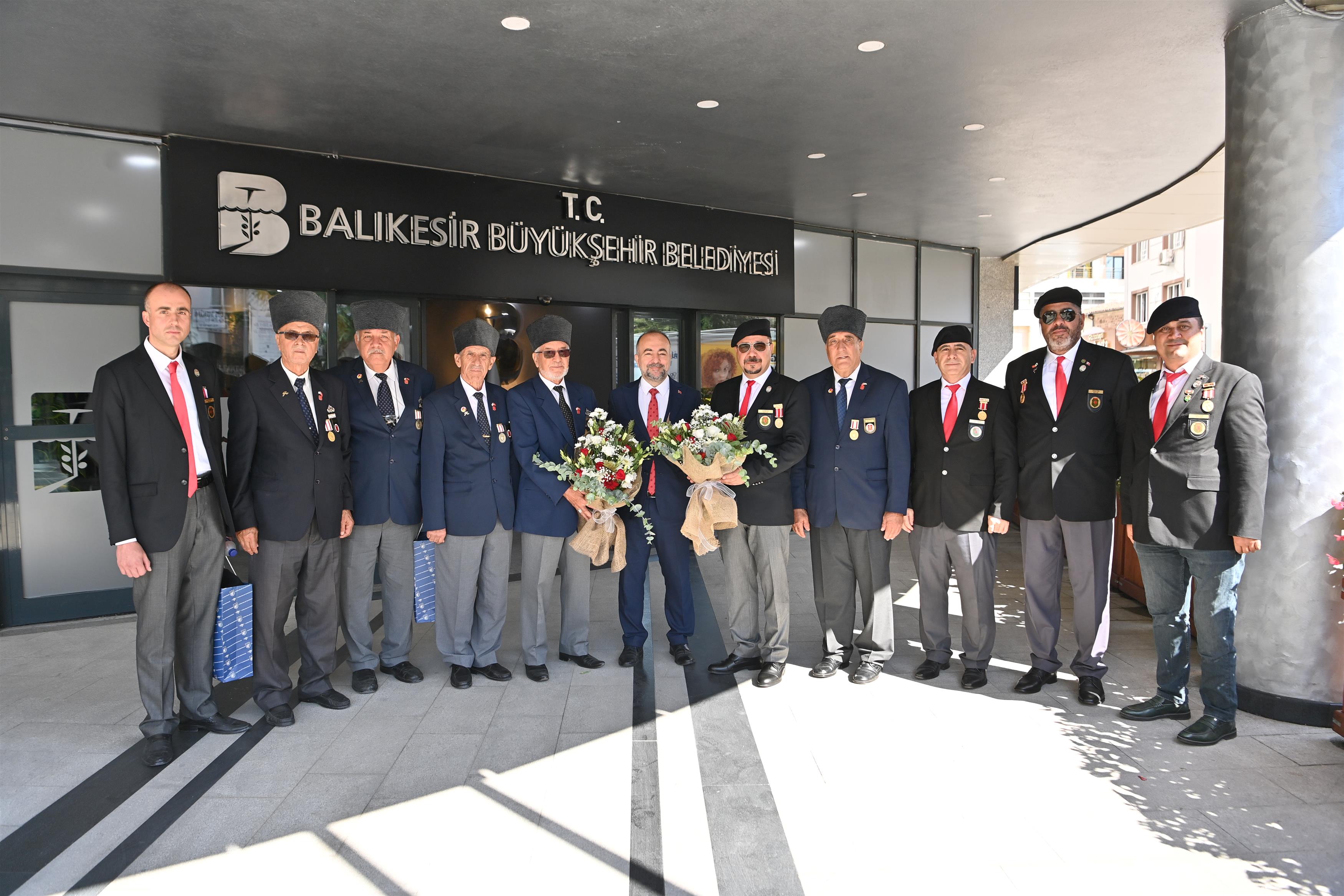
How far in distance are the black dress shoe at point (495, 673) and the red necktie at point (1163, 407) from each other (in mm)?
3339

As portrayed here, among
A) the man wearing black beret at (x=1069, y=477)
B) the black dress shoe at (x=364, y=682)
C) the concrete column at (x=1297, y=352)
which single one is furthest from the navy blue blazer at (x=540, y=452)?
the concrete column at (x=1297, y=352)

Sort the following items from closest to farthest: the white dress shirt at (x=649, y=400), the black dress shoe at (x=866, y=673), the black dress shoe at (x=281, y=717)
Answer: the black dress shoe at (x=281, y=717), the black dress shoe at (x=866, y=673), the white dress shirt at (x=649, y=400)

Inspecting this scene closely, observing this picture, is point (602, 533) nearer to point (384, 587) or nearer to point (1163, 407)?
point (384, 587)

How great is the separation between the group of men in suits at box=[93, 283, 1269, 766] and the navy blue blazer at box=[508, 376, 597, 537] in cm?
1

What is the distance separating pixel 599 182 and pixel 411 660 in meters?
4.45

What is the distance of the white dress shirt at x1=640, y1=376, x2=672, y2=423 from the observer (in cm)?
446

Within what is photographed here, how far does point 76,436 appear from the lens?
5688 millimetres

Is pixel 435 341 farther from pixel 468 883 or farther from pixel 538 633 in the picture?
pixel 468 883

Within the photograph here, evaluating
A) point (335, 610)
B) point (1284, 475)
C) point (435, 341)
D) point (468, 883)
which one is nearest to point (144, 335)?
point (435, 341)

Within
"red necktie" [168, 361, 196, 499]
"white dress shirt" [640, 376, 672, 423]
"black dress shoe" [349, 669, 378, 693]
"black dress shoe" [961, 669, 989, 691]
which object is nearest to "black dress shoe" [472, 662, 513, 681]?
"black dress shoe" [349, 669, 378, 693]

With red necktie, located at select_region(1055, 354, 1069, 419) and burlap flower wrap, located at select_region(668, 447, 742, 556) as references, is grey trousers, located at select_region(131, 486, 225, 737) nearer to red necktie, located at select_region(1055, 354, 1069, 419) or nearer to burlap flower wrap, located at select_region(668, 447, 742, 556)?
burlap flower wrap, located at select_region(668, 447, 742, 556)

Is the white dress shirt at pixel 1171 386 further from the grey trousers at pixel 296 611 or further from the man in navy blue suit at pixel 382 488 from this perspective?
the grey trousers at pixel 296 611

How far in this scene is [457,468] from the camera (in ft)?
13.8

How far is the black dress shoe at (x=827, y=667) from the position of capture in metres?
4.32
